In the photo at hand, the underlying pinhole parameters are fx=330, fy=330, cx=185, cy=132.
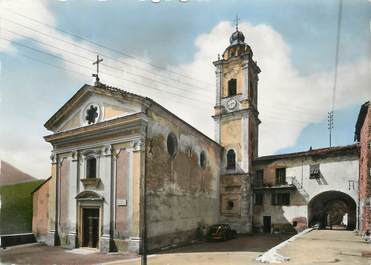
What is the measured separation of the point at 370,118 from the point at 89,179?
15079 mm

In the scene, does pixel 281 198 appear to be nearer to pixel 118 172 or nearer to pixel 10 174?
pixel 118 172

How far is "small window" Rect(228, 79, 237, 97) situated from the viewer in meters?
29.3

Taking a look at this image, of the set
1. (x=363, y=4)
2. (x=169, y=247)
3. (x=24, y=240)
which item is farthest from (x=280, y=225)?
(x=363, y=4)

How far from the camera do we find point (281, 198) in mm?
27156

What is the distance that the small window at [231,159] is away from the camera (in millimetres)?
28109

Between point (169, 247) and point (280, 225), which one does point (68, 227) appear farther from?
point (280, 225)

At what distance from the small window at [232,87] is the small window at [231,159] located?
511 centimetres

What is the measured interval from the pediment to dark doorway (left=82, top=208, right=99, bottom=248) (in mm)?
5110

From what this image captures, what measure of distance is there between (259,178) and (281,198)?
8.14 feet

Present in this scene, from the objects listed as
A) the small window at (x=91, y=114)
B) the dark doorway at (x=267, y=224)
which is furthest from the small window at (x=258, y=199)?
the small window at (x=91, y=114)

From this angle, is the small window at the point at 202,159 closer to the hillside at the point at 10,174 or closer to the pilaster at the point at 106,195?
the pilaster at the point at 106,195

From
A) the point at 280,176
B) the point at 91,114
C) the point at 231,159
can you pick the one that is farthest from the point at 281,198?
the point at 91,114

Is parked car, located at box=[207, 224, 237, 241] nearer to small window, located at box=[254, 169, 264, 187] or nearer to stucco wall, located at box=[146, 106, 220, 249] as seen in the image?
stucco wall, located at box=[146, 106, 220, 249]

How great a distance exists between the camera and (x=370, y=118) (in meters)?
16.4
